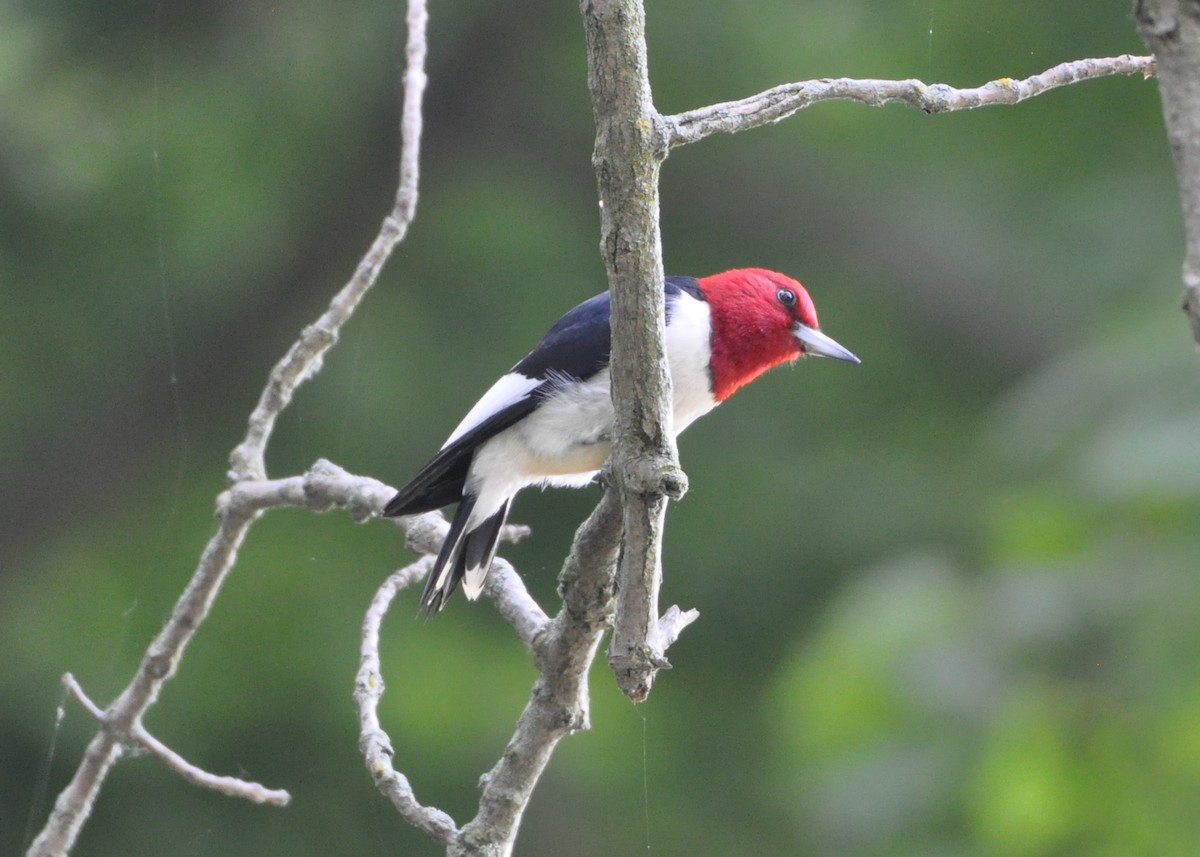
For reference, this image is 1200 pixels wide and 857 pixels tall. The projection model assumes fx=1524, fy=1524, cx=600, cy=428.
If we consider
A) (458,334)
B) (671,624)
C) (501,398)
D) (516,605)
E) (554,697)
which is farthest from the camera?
(458,334)

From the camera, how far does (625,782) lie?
18.4 feet

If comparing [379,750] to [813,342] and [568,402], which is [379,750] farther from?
[813,342]

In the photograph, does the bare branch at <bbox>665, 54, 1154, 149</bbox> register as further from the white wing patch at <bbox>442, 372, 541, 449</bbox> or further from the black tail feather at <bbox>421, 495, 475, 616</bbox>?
the white wing patch at <bbox>442, 372, 541, 449</bbox>

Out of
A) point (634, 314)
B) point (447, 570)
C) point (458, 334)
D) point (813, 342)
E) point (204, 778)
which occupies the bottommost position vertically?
point (204, 778)

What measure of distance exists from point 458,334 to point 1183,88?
17.1ft

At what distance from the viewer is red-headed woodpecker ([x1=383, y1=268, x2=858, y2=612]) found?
2285 millimetres

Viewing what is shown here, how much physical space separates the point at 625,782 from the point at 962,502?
5.29ft

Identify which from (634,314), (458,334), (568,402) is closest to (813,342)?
(568,402)

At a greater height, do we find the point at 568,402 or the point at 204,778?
the point at 568,402

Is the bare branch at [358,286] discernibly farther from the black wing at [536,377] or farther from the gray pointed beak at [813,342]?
the gray pointed beak at [813,342]

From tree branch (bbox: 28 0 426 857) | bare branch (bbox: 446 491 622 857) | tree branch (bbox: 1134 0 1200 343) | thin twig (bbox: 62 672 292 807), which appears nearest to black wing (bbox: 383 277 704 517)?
tree branch (bbox: 28 0 426 857)

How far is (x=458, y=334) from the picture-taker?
591 cm

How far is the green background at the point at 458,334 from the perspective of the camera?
17.4 ft

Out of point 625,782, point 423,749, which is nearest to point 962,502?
point 625,782
